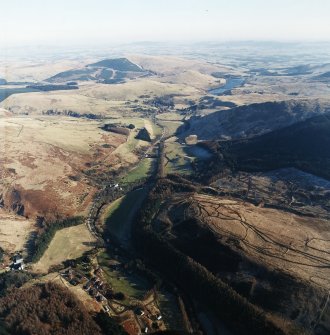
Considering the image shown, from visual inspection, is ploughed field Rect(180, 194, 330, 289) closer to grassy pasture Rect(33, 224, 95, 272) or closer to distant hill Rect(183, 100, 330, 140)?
grassy pasture Rect(33, 224, 95, 272)

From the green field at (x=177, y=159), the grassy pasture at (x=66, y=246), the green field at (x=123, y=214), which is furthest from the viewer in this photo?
the green field at (x=177, y=159)

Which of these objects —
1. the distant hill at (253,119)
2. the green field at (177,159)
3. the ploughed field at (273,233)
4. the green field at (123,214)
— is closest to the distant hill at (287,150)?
the green field at (177,159)

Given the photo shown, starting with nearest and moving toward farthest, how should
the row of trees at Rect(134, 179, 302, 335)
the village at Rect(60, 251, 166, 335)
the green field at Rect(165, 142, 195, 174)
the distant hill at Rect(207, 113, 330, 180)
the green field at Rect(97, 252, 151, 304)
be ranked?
the row of trees at Rect(134, 179, 302, 335) < the village at Rect(60, 251, 166, 335) < the green field at Rect(97, 252, 151, 304) < the distant hill at Rect(207, 113, 330, 180) < the green field at Rect(165, 142, 195, 174)

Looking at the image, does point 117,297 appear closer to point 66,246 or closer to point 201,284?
point 201,284

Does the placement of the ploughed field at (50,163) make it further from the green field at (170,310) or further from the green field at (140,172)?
the green field at (170,310)

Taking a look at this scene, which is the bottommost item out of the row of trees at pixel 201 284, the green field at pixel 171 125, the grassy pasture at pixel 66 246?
the green field at pixel 171 125

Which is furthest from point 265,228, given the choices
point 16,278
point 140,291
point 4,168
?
point 4,168

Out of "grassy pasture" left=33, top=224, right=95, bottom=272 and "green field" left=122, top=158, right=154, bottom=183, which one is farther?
"green field" left=122, top=158, right=154, bottom=183

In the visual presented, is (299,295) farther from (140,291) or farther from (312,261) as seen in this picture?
(140,291)

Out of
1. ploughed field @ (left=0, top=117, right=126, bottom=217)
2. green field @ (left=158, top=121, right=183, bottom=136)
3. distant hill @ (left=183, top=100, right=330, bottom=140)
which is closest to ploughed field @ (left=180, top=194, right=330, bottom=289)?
ploughed field @ (left=0, top=117, right=126, bottom=217)
